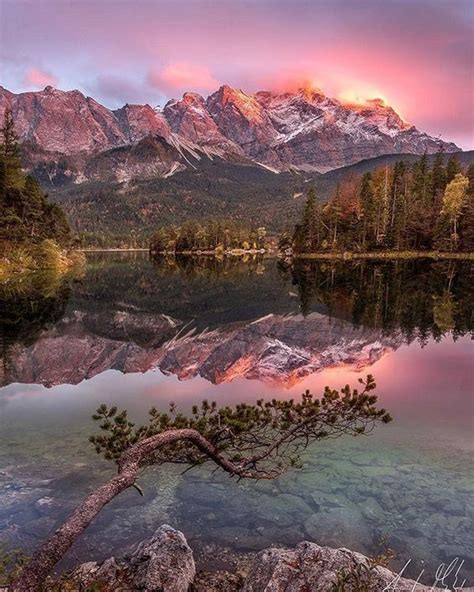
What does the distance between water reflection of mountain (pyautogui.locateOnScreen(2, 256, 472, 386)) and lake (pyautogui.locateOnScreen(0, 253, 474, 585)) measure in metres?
0.20

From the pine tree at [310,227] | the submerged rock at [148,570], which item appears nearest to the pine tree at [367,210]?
the pine tree at [310,227]

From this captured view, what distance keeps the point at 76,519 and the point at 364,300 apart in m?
42.6

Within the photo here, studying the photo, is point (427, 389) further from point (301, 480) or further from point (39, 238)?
point (39, 238)

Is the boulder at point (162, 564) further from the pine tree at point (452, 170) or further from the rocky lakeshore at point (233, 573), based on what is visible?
the pine tree at point (452, 170)

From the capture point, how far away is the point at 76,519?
6336mm

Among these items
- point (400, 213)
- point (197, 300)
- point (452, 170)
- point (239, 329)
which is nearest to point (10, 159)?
point (197, 300)

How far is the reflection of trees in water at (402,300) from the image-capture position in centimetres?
3425

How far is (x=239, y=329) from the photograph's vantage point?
35750 mm

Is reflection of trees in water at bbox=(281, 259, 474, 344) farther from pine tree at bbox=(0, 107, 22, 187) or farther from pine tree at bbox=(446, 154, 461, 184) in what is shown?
pine tree at bbox=(0, 107, 22, 187)

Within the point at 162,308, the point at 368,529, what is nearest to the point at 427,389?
the point at 368,529

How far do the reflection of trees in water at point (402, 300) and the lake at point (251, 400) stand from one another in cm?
32

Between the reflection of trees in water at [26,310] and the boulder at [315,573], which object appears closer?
the boulder at [315,573]

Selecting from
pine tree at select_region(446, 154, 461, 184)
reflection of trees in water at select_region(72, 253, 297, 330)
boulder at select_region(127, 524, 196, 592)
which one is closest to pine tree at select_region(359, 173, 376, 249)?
pine tree at select_region(446, 154, 461, 184)

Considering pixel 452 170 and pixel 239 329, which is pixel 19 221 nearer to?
pixel 239 329
